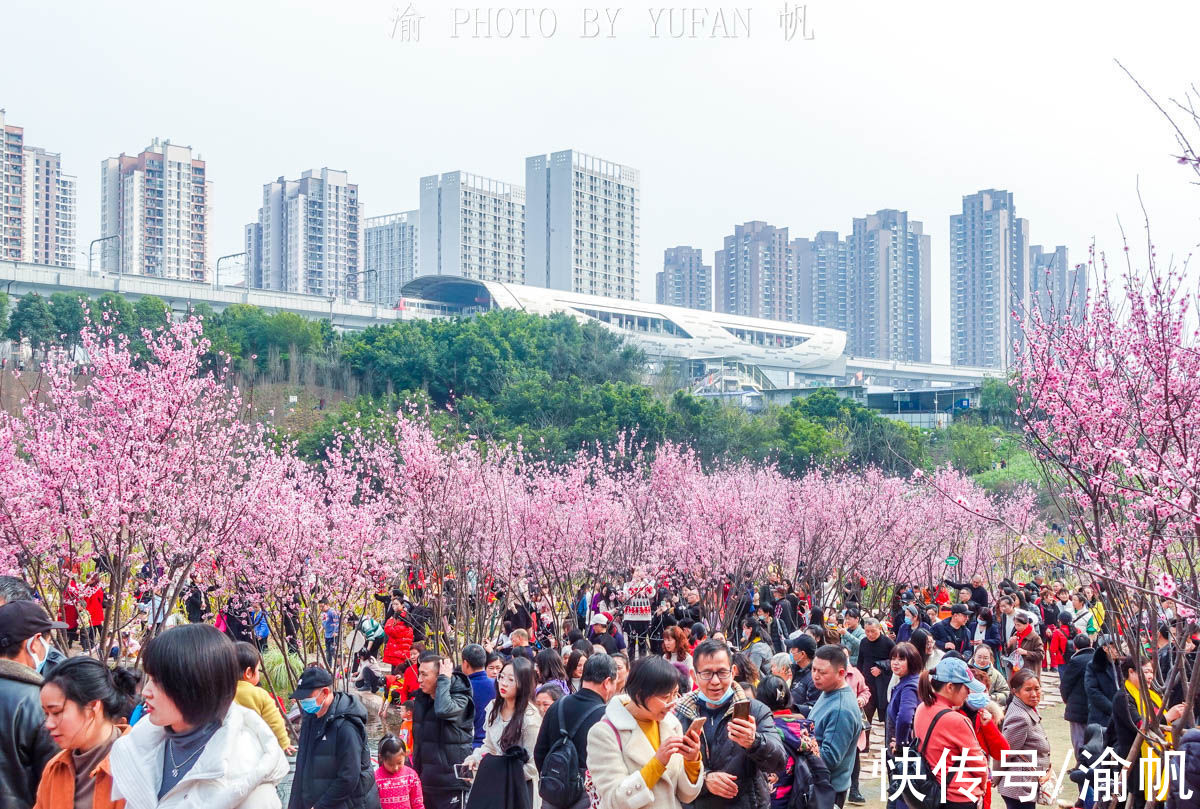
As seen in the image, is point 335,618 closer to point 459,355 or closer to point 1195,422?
point 1195,422

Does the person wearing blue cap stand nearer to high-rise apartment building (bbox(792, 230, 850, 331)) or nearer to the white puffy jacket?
the white puffy jacket

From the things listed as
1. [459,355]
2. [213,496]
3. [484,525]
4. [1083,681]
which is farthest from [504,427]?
[1083,681]

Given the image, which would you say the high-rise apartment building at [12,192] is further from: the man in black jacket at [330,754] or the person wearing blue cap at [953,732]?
the person wearing blue cap at [953,732]

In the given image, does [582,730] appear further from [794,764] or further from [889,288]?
[889,288]

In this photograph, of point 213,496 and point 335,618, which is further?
point 335,618

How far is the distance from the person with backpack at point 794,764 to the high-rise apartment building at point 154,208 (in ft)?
246

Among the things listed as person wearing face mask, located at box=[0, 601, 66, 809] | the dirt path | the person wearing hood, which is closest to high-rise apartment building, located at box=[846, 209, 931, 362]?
the dirt path

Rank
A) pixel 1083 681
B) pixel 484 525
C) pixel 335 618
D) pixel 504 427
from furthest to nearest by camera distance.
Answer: pixel 504 427 < pixel 484 525 < pixel 335 618 < pixel 1083 681

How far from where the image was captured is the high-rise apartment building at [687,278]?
119 metres

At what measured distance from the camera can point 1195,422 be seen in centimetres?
516

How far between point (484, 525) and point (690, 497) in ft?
22.3

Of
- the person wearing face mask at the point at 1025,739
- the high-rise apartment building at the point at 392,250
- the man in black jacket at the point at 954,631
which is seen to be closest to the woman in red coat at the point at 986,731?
the person wearing face mask at the point at 1025,739

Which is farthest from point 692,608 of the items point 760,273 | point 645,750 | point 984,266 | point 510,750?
point 760,273

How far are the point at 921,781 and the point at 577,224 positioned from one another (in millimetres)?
94617
